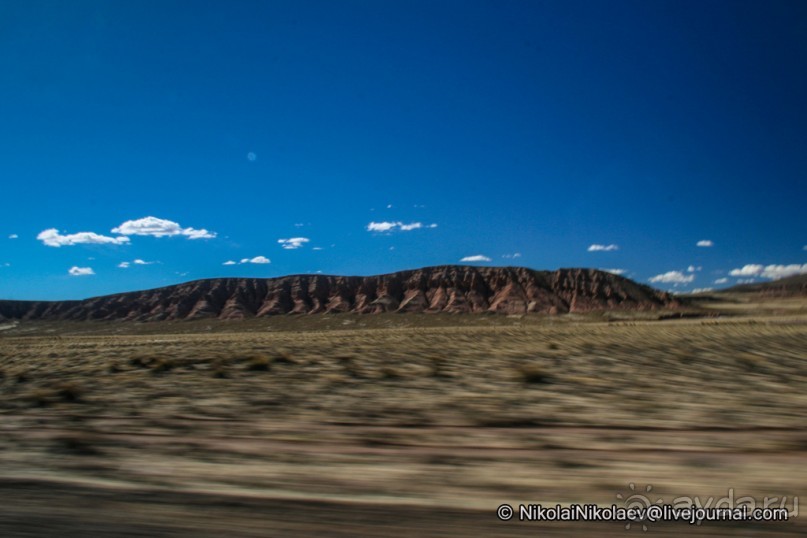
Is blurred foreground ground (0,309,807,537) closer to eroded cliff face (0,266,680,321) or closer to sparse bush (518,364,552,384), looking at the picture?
sparse bush (518,364,552,384)

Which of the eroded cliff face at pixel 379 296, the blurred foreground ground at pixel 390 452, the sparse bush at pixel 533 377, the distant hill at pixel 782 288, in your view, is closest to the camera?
the blurred foreground ground at pixel 390 452

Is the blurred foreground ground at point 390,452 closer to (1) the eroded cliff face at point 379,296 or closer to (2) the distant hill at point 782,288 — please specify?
(1) the eroded cliff face at point 379,296

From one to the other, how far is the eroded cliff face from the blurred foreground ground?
101m

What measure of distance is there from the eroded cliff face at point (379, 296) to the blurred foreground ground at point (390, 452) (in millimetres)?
101445

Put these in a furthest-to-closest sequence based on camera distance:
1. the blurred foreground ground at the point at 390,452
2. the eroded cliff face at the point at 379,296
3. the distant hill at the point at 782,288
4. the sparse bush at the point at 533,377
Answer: the distant hill at the point at 782,288 < the eroded cliff face at the point at 379,296 < the sparse bush at the point at 533,377 < the blurred foreground ground at the point at 390,452

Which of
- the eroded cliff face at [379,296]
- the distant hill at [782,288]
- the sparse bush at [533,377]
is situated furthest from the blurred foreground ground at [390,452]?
the distant hill at [782,288]

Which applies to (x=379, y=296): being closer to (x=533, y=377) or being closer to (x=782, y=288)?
(x=533, y=377)

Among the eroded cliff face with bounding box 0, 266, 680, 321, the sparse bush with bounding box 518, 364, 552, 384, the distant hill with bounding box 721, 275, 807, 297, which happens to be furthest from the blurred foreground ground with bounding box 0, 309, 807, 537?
the distant hill with bounding box 721, 275, 807, 297

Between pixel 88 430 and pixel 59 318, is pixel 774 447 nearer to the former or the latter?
pixel 88 430

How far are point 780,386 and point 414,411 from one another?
20.0 ft

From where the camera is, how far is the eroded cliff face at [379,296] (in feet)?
368

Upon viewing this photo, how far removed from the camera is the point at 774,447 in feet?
14.0

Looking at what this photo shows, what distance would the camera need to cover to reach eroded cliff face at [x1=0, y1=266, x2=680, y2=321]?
112m

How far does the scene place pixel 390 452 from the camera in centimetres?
443
